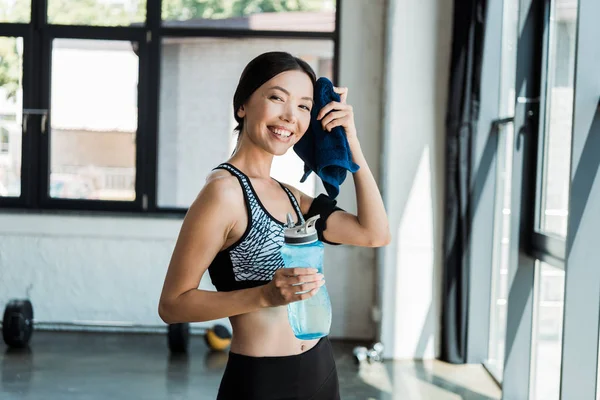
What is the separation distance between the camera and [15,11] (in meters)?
5.73

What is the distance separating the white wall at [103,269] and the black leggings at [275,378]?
13.7 feet

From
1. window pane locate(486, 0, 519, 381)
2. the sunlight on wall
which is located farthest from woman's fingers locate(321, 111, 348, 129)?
the sunlight on wall

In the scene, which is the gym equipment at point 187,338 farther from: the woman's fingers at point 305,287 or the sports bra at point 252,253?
the woman's fingers at point 305,287

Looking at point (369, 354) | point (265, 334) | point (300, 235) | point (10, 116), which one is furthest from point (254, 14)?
point (300, 235)

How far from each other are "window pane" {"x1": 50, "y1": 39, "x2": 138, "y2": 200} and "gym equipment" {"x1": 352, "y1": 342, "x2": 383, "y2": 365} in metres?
2.04

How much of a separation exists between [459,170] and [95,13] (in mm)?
2824

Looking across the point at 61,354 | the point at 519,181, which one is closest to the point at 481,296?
the point at 519,181

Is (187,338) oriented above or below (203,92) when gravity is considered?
below

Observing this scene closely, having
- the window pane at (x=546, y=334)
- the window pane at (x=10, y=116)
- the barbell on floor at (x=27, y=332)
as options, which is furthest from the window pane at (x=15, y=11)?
the window pane at (x=546, y=334)

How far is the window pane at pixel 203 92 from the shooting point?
5715mm

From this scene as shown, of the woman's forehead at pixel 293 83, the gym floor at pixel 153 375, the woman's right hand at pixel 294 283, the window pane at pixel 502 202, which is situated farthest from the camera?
the window pane at pixel 502 202

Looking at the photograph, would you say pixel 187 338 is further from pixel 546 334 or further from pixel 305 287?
pixel 305 287

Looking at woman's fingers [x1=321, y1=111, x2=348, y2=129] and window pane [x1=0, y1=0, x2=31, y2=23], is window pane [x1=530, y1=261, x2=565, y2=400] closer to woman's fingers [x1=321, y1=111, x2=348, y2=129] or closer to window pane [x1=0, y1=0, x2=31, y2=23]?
woman's fingers [x1=321, y1=111, x2=348, y2=129]

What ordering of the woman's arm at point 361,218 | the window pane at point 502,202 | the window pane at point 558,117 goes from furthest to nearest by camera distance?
1. the window pane at point 502,202
2. the window pane at point 558,117
3. the woman's arm at point 361,218
